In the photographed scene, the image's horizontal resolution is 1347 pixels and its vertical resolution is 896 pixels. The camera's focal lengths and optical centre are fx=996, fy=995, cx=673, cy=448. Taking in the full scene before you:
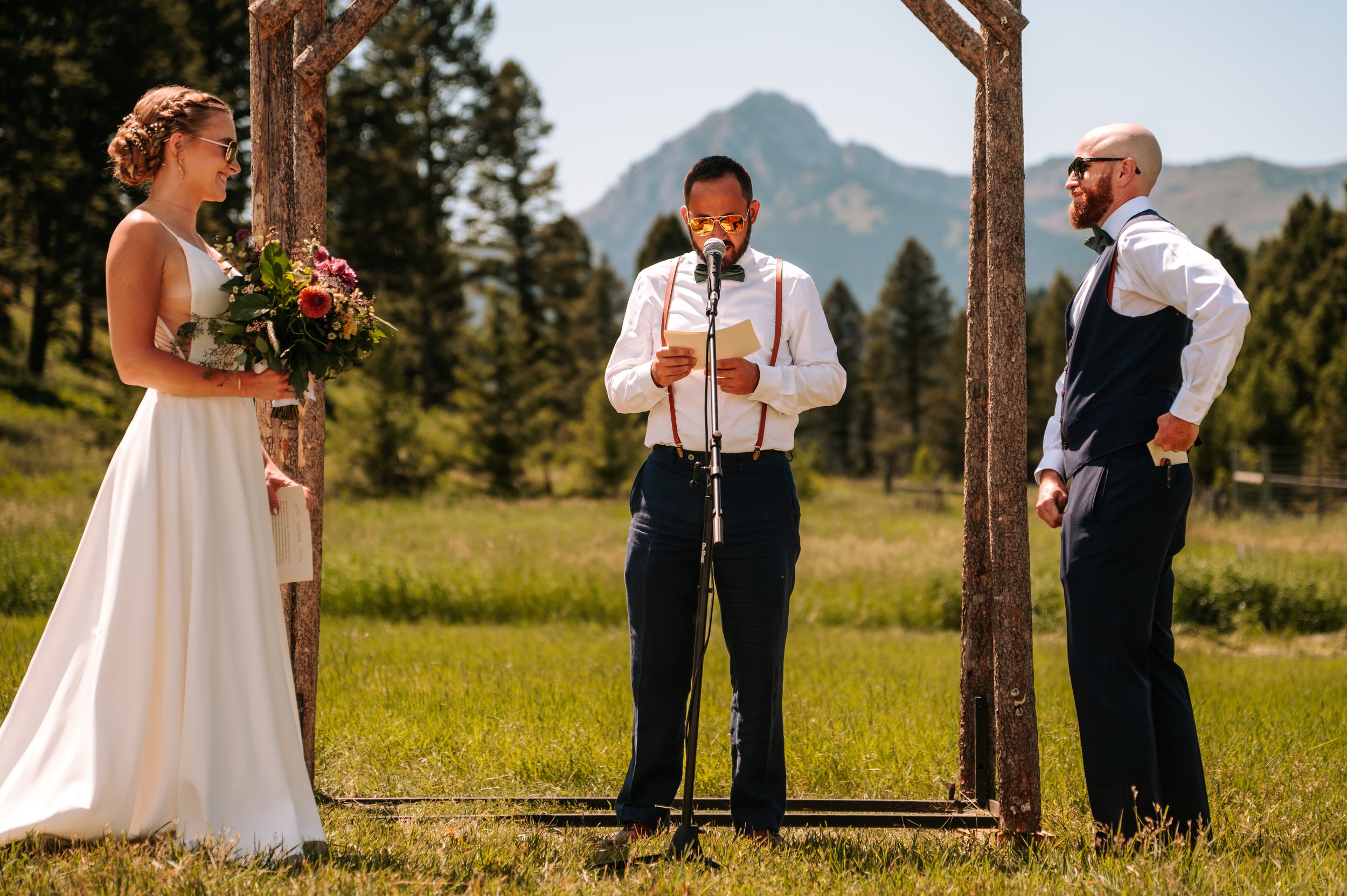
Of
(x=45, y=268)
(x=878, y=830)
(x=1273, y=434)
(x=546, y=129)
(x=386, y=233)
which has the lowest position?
(x=878, y=830)

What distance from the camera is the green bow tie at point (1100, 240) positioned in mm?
3791

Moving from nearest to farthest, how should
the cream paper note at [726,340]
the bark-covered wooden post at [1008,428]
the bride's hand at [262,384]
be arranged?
1. the cream paper note at [726,340]
2. the bride's hand at [262,384]
3. the bark-covered wooden post at [1008,428]

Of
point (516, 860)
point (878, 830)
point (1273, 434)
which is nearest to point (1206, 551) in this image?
point (878, 830)

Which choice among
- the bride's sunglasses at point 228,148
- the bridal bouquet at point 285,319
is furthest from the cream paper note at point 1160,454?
the bride's sunglasses at point 228,148

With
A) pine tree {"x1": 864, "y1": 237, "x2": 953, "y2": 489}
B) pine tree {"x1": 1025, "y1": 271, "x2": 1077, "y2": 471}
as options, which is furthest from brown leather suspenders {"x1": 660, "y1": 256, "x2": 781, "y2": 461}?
pine tree {"x1": 864, "y1": 237, "x2": 953, "y2": 489}

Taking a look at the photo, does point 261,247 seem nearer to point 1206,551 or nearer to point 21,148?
point 1206,551

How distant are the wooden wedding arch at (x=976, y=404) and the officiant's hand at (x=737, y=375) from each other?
103 centimetres

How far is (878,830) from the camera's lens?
4.34 m

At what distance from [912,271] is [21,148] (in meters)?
43.1

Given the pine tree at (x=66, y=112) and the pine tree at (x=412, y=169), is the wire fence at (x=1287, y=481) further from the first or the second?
the pine tree at (x=66, y=112)

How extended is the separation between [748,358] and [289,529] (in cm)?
193

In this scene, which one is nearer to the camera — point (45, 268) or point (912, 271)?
point (45, 268)

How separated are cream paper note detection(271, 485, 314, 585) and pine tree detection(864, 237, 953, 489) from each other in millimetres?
52765

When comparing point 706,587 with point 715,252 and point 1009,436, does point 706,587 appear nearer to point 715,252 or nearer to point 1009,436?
point 715,252
